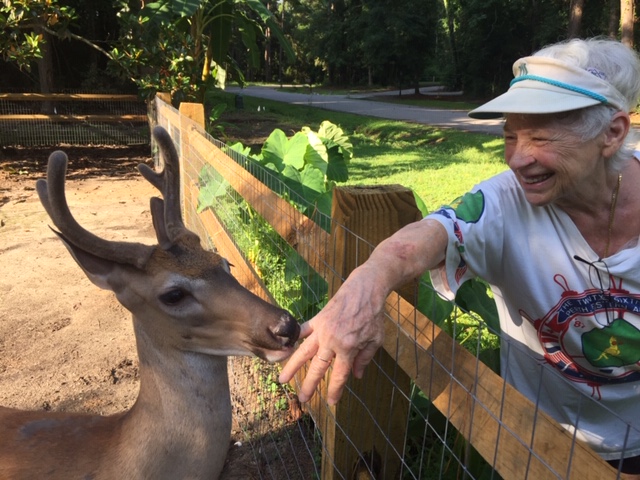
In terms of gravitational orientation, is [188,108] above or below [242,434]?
above

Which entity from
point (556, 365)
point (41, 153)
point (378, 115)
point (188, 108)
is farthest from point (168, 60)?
point (378, 115)

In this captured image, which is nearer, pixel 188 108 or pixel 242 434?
pixel 242 434

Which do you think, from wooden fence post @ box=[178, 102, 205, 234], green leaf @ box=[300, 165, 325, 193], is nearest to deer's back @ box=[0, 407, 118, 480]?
green leaf @ box=[300, 165, 325, 193]

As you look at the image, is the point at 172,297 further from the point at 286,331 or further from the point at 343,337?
the point at 343,337

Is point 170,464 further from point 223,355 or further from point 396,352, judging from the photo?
point 396,352

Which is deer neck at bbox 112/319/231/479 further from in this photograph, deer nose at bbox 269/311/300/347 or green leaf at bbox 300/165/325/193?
green leaf at bbox 300/165/325/193

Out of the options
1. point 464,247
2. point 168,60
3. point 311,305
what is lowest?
point 311,305

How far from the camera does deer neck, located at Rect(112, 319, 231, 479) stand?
2.40 m

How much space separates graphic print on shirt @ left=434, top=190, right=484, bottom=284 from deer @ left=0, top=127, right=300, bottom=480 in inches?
26.5

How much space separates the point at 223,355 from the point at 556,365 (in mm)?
1248

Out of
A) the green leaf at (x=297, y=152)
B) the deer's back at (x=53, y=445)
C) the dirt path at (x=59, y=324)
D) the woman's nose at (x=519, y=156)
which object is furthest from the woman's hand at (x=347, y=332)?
→ the green leaf at (x=297, y=152)

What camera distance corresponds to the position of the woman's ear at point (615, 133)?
196 centimetres

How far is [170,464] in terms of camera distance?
7.90ft

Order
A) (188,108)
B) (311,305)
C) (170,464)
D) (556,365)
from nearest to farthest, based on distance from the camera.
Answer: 1. (556,365)
2. (170,464)
3. (311,305)
4. (188,108)
